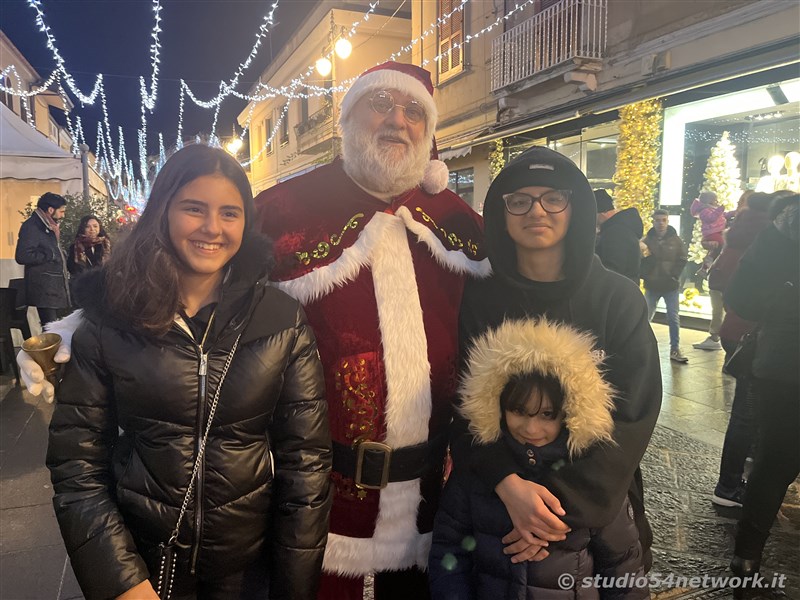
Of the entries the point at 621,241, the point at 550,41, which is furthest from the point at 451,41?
the point at 621,241

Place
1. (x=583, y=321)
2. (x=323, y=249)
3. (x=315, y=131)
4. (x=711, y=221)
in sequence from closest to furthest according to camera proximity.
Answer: (x=583, y=321), (x=323, y=249), (x=711, y=221), (x=315, y=131)

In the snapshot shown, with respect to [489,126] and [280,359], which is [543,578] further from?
[489,126]

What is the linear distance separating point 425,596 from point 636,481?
886 millimetres

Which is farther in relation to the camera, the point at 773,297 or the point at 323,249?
the point at 773,297

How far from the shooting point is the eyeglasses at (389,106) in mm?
2211

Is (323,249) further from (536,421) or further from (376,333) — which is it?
(536,421)

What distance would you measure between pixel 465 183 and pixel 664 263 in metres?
7.99

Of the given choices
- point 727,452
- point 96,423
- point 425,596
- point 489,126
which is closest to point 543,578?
point 425,596

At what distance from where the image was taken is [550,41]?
1016cm

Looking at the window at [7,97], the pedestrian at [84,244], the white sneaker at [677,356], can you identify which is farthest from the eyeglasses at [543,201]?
the window at [7,97]

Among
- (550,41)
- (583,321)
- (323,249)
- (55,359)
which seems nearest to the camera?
(55,359)

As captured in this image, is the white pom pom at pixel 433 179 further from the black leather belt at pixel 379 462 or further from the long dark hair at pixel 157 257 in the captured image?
the black leather belt at pixel 379 462

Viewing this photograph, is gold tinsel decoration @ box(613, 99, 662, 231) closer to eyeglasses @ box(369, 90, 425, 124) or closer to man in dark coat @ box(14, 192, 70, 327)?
eyeglasses @ box(369, 90, 425, 124)

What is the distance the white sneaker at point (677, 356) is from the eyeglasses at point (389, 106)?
19.5 ft
